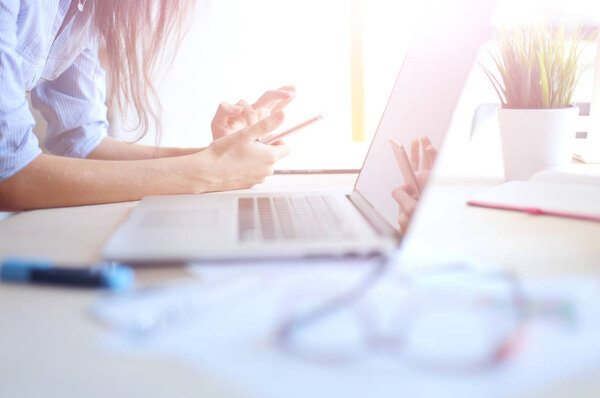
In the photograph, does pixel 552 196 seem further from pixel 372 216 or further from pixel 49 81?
pixel 49 81

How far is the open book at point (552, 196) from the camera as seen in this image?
0.59 meters

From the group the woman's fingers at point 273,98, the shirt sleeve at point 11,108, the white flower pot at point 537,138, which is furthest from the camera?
the woman's fingers at point 273,98

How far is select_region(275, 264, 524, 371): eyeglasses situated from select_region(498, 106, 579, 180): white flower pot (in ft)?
1.60

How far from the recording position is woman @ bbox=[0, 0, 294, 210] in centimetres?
72

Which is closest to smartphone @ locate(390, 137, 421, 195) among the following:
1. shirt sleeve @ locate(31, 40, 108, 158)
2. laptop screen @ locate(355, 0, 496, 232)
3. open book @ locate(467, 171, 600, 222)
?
laptop screen @ locate(355, 0, 496, 232)

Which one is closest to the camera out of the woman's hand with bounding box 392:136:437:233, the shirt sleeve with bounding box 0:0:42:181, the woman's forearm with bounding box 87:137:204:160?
the woman's hand with bounding box 392:136:437:233

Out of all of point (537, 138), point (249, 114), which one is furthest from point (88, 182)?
point (537, 138)

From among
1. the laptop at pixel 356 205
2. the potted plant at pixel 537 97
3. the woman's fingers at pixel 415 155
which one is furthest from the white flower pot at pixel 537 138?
the woman's fingers at pixel 415 155

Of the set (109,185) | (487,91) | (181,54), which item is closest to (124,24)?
(109,185)

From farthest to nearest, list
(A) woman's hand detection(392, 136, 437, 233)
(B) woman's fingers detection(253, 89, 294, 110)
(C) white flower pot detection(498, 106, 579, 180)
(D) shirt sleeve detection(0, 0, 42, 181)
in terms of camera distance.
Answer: (B) woman's fingers detection(253, 89, 294, 110) < (C) white flower pot detection(498, 106, 579, 180) < (D) shirt sleeve detection(0, 0, 42, 181) < (A) woman's hand detection(392, 136, 437, 233)

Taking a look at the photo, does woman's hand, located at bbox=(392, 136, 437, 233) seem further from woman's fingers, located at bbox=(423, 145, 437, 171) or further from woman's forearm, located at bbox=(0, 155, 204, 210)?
woman's forearm, located at bbox=(0, 155, 204, 210)

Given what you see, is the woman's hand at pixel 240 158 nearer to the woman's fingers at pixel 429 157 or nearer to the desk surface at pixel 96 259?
the desk surface at pixel 96 259

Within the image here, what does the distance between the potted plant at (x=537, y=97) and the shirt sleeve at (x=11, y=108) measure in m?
0.72

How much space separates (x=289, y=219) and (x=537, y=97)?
1.64ft
